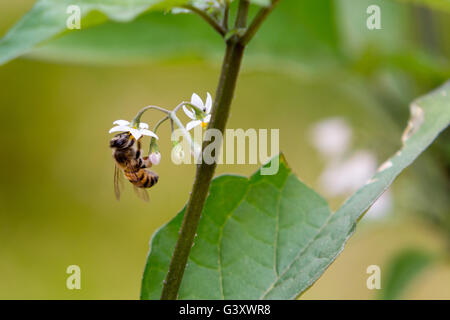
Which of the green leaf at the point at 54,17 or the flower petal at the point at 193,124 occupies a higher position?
the green leaf at the point at 54,17

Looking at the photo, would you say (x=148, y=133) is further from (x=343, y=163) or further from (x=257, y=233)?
(x=343, y=163)

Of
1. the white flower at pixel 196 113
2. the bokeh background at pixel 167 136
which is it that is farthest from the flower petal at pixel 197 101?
the bokeh background at pixel 167 136

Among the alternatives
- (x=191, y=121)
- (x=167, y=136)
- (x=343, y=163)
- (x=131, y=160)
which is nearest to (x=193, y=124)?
(x=191, y=121)

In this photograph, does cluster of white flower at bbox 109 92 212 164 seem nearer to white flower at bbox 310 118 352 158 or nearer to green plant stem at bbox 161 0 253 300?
green plant stem at bbox 161 0 253 300

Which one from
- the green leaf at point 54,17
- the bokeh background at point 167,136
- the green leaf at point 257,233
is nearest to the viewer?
the green leaf at point 54,17

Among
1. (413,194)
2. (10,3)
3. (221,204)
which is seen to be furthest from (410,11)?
(10,3)

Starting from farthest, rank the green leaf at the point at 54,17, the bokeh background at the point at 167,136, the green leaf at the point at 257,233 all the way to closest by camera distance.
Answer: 1. the bokeh background at the point at 167,136
2. the green leaf at the point at 257,233
3. the green leaf at the point at 54,17

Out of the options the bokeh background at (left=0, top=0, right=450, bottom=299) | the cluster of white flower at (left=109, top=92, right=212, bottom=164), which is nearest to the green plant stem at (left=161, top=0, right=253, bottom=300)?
the cluster of white flower at (left=109, top=92, right=212, bottom=164)

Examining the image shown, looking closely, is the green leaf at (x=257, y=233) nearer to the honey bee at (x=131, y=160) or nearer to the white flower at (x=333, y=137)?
the honey bee at (x=131, y=160)

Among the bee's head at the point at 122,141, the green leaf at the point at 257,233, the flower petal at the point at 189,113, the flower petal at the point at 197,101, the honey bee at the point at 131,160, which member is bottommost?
the green leaf at the point at 257,233
